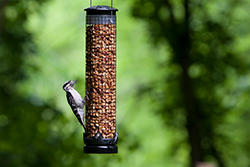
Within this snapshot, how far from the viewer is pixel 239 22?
9.17 meters

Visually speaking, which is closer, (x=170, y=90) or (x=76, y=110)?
(x=76, y=110)

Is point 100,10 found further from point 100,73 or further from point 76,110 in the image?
point 76,110

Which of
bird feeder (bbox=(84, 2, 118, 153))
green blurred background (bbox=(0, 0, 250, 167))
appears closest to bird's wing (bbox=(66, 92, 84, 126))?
bird feeder (bbox=(84, 2, 118, 153))

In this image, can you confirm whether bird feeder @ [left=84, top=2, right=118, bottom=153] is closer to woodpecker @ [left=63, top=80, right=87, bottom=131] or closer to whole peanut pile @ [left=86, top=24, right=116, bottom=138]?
whole peanut pile @ [left=86, top=24, right=116, bottom=138]

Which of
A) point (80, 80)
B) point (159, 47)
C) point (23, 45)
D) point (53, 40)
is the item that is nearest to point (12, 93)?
point (23, 45)

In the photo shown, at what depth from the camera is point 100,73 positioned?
4953 mm

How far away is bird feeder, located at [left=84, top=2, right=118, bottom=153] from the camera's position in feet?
16.2

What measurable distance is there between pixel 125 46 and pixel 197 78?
526cm

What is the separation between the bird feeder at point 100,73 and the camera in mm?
4934

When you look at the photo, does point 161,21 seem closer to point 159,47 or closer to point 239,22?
point 159,47

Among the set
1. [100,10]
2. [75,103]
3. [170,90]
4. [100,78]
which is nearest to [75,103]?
[75,103]

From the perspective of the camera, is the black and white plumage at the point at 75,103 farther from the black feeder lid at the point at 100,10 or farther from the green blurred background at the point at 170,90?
the green blurred background at the point at 170,90

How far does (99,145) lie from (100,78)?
53cm

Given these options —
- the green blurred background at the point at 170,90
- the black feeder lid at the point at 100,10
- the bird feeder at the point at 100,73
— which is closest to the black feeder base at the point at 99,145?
the bird feeder at the point at 100,73
